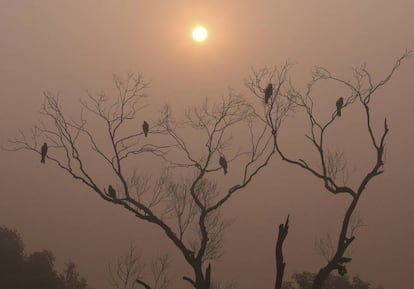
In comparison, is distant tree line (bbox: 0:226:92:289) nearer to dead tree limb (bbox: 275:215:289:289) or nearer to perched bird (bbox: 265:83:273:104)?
perched bird (bbox: 265:83:273:104)

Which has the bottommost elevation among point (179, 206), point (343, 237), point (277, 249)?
point (277, 249)

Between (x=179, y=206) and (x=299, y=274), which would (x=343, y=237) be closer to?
(x=179, y=206)

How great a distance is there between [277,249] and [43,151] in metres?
7.61

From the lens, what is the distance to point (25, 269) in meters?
21.4

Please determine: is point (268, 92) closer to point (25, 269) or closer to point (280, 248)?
point (280, 248)

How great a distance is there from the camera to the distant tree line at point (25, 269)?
20.7 m

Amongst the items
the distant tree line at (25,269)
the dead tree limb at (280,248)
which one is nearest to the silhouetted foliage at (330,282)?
the distant tree line at (25,269)

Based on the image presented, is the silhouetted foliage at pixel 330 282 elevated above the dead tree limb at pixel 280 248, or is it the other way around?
the silhouetted foliage at pixel 330 282

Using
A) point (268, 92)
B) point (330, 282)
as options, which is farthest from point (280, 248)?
point (330, 282)

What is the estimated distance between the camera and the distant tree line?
2067 cm

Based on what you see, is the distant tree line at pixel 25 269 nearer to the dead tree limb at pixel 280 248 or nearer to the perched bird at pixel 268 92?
the perched bird at pixel 268 92

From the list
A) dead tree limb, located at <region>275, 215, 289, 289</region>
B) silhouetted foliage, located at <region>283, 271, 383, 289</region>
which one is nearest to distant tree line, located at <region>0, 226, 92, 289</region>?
silhouetted foliage, located at <region>283, 271, 383, 289</region>

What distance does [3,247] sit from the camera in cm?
2139

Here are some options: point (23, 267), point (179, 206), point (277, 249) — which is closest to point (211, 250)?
point (179, 206)
